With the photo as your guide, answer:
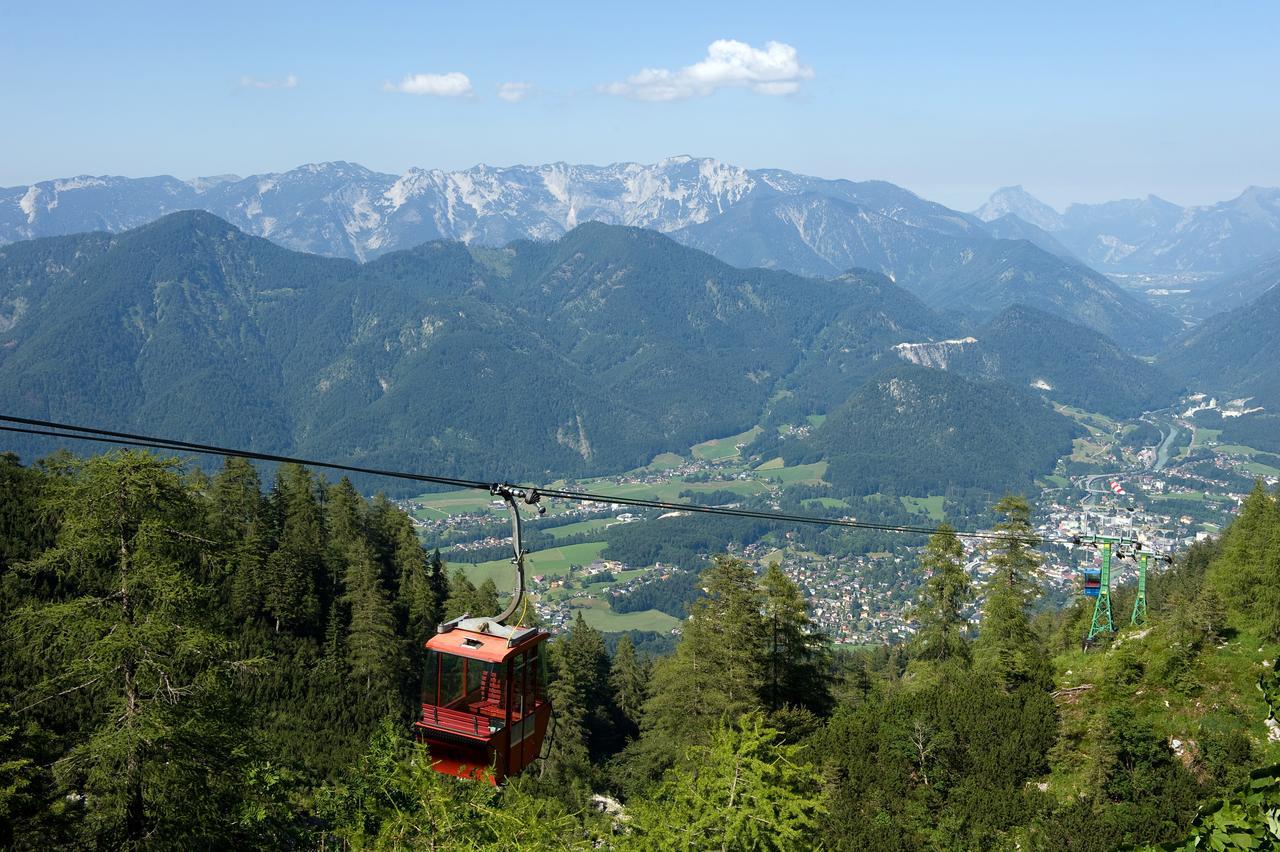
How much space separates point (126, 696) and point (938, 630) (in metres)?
36.9

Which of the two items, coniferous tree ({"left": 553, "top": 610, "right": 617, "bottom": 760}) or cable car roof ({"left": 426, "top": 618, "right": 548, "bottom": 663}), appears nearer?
cable car roof ({"left": 426, "top": 618, "right": 548, "bottom": 663})

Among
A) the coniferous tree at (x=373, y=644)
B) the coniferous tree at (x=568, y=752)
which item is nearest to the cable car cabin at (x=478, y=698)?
the coniferous tree at (x=568, y=752)

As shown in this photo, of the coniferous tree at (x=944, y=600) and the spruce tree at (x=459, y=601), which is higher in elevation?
the coniferous tree at (x=944, y=600)

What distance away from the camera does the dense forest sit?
58.3 ft

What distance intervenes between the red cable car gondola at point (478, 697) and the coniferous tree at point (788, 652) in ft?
74.2

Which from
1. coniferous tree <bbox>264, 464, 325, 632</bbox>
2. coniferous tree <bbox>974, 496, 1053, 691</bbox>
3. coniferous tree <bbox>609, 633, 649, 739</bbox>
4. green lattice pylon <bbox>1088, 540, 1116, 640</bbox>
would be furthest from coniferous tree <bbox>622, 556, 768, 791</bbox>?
coniferous tree <bbox>264, 464, 325, 632</bbox>

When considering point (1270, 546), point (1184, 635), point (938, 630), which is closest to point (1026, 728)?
point (1184, 635)

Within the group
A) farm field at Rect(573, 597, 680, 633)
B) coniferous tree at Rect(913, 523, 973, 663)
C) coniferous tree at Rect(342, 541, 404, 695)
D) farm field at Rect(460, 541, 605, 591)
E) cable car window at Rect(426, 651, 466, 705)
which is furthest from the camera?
farm field at Rect(460, 541, 605, 591)

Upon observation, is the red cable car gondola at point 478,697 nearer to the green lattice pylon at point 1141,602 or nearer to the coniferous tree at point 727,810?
the coniferous tree at point 727,810

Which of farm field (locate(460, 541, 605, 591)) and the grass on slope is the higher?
the grass on slope

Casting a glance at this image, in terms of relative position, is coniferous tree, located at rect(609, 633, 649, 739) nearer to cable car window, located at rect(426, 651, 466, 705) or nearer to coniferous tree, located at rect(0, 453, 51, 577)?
coniferous tree, located at rect(0, 453, 51, 577)

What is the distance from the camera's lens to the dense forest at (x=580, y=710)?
1777 cm

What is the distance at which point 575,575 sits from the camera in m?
185

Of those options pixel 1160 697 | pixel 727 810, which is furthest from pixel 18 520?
pixel 1160 697
